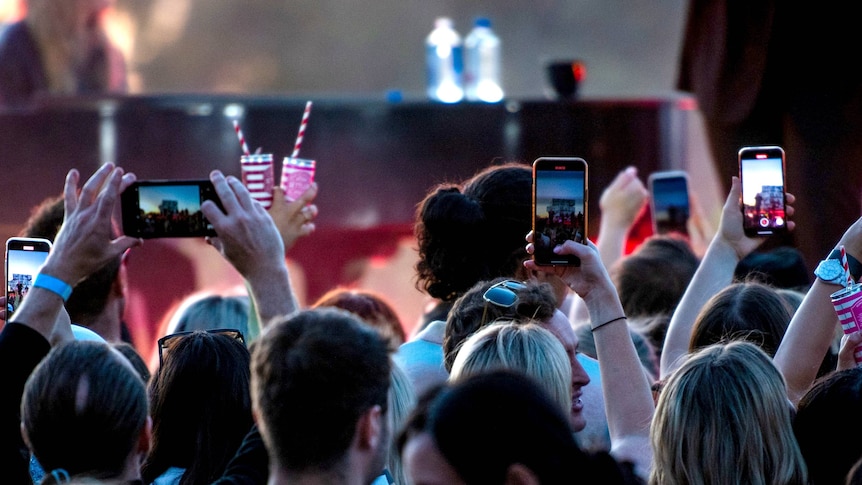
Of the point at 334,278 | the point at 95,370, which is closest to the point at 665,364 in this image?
the point at 95,370

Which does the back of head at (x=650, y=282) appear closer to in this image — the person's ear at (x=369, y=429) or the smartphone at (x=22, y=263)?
the smartphone at (x=22, y=263)

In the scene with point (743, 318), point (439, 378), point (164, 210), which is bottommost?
point (439, 378)

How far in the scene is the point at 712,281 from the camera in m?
2.85

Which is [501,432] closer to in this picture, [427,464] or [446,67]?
[427,464]

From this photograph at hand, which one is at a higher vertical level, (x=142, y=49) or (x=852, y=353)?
(x=142, y=49)

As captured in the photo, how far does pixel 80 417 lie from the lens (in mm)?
1813

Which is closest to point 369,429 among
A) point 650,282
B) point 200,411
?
point 200,411

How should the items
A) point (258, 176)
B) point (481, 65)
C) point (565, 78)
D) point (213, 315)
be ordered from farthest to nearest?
point (481, 65)
point (565, 78)
point (213, 315)
point (258, 176)

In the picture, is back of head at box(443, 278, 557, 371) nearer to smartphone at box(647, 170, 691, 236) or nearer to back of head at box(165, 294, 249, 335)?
back of head at box(165, 294, 249, 335)

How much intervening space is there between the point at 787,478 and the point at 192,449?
111 centimetres

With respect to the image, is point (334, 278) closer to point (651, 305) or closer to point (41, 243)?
point (651, 305)

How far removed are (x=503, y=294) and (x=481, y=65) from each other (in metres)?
4.47

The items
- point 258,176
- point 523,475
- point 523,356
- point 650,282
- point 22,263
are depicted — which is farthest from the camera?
point 650,282

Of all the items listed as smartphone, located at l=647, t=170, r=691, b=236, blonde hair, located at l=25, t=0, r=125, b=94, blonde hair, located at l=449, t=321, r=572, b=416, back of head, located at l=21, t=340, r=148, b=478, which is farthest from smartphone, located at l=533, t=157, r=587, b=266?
blonde hair, located at l=25, t=0, r=125, b=94
